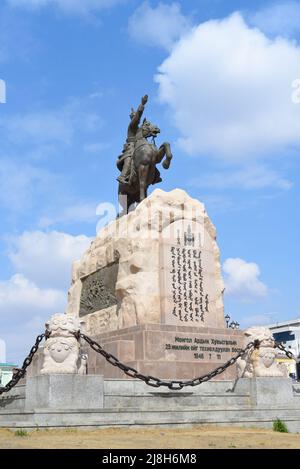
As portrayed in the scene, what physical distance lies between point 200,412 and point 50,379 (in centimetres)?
214

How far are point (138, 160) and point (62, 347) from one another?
22.5 ft

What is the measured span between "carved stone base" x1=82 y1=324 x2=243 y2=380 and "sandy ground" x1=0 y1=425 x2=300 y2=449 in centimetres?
306

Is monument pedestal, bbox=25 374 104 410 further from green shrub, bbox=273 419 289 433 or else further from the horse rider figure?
the horse rider figure

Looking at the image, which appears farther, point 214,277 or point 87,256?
point 87,256

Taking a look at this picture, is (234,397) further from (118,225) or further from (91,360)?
(118,225)

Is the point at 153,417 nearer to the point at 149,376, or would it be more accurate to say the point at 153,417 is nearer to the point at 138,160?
the point at 149,376

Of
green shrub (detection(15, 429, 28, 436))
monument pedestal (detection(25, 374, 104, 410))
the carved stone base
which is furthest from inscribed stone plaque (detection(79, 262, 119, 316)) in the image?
green shrub (detection(15, 429, 28, 436))

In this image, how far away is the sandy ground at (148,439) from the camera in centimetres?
617

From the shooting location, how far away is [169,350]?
11359 millimetres

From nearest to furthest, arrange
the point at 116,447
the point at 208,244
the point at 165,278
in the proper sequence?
the point at 116,447, the point at 165,278, the point at 208,244

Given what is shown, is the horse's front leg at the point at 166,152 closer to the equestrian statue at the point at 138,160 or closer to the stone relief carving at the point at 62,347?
the equestrian statue at the point at 138,160

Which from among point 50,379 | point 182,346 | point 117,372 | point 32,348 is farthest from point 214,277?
point 50,379

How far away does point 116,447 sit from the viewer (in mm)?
5957

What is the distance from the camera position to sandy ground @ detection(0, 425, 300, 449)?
6172 millimetres
